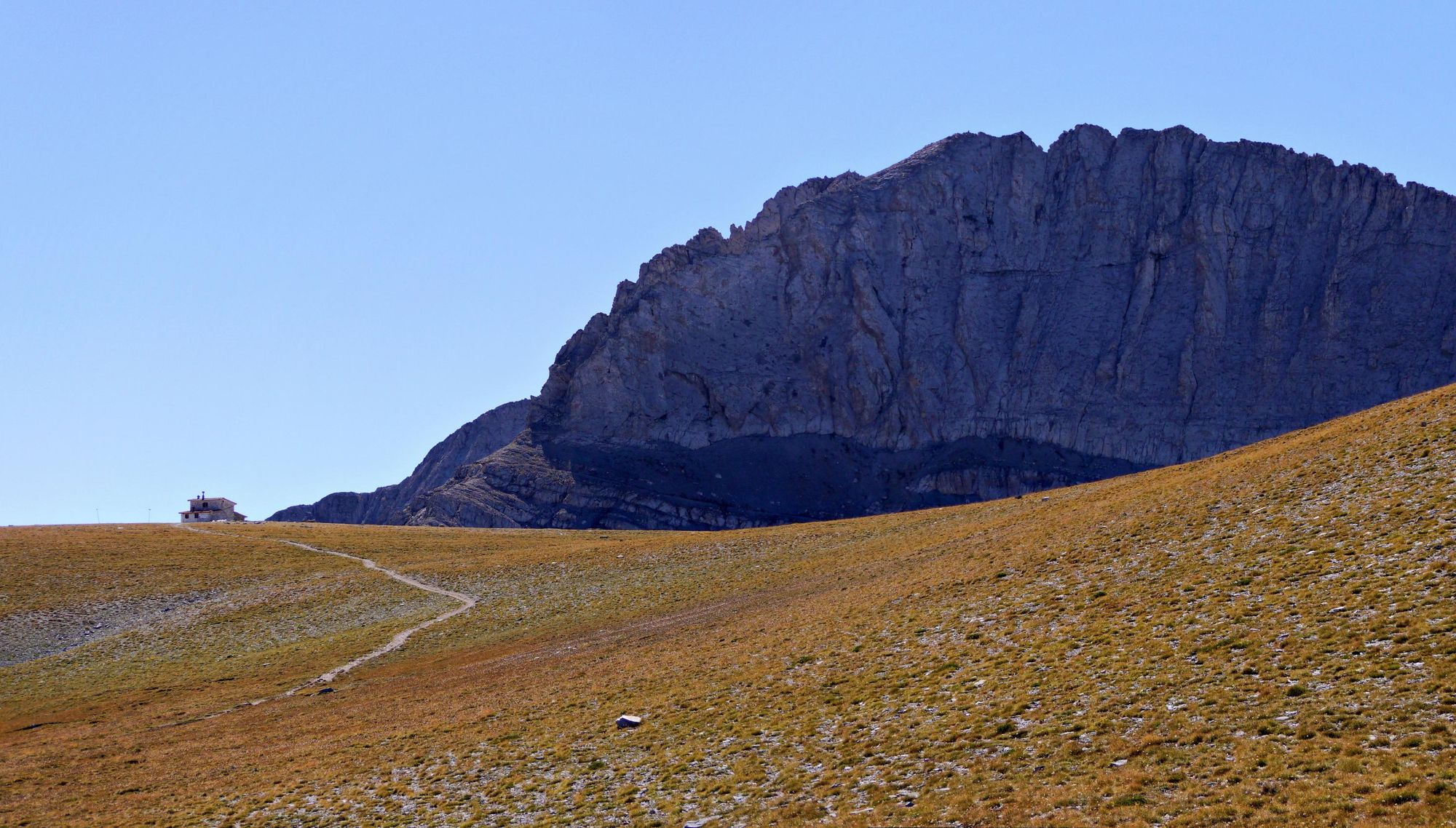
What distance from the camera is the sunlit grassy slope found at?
19.5m

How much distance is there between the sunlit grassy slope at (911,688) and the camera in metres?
19.5

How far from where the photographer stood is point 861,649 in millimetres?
34812

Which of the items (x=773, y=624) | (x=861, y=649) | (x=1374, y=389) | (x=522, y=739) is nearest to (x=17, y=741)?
(x=522, y=739)

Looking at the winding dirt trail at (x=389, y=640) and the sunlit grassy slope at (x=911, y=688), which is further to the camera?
the winding dirt trail at (x=389, y=640)

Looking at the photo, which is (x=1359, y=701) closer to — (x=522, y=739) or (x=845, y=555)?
(x=522, y=739)

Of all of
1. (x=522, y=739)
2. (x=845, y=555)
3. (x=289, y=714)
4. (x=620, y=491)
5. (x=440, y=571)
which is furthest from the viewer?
(x=620, y=491)

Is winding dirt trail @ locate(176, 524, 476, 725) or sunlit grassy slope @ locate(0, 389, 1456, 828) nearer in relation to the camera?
sunlit grassy slope @ locate(0, 389, 1456, 828)

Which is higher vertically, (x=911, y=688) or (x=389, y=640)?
(x=389, y=640)

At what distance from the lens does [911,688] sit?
28906 millimetres

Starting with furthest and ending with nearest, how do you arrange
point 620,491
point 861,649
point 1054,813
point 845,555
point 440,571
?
point 620,491 < point 440,571 < point 845,555 < point 861,649 < point 1054,813

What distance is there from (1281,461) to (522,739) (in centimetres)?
3082

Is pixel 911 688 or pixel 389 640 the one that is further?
pixel 389 640

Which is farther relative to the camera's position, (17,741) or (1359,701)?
(17,741)

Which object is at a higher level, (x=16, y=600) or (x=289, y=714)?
(x=16, y=600)
